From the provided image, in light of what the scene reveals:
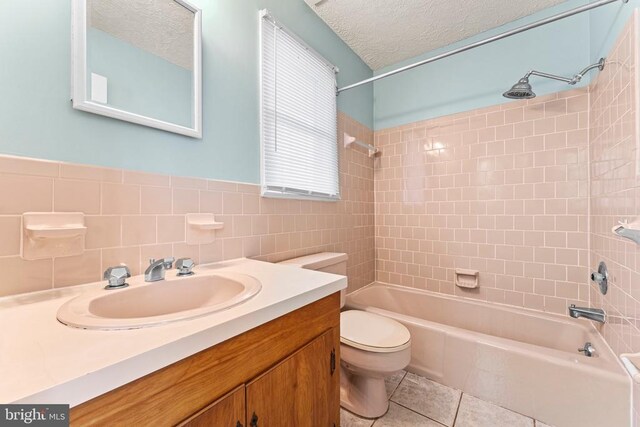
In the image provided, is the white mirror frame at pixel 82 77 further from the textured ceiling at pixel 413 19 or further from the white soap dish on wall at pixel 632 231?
the white soap dish on wall at pixel 632 231

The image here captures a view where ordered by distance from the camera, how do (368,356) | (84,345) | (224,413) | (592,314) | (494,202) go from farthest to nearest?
(494,202), (592,314), (368,356), (224,413), (84,345)

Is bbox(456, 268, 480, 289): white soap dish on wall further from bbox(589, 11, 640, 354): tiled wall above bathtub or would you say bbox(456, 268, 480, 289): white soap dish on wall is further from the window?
the window

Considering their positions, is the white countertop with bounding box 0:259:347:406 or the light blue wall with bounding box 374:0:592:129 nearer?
the white countertop with bounding box 0:259:347:406

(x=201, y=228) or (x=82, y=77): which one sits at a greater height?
(x=82, y=77)

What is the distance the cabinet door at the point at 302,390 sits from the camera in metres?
0.64

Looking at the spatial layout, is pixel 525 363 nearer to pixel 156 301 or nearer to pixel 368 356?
pixel 368 356

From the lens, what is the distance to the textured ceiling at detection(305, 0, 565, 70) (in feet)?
5.50

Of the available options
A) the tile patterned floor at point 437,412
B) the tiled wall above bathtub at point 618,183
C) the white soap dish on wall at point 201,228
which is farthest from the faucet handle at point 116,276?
the tiled wall above bathtub at point 618,183

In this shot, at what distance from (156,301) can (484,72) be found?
2.57 metres

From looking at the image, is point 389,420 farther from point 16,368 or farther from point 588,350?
point 16,368

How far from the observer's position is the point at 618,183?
117cm

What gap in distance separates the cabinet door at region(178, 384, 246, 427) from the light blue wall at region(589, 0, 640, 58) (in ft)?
6.62


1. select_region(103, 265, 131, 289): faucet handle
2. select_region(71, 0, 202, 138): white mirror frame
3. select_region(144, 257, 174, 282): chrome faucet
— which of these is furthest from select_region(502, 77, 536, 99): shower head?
select_region(103, 265, 131, 289): faucet handle

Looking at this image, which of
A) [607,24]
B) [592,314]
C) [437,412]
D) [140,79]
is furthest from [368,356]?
[607,24]
